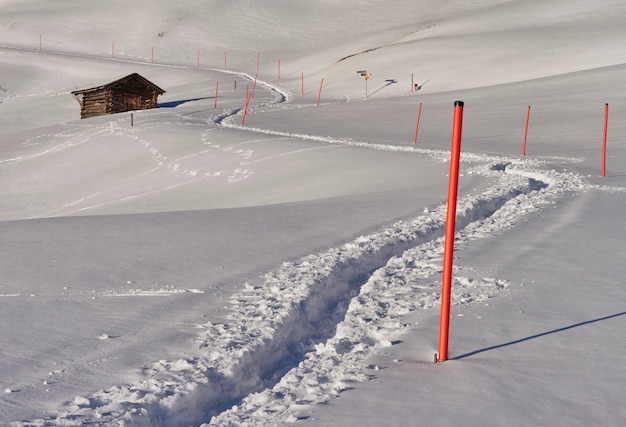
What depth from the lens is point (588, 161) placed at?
18.3 metres

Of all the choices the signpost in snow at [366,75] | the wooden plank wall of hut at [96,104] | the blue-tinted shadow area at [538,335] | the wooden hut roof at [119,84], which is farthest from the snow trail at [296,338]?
the wooden plank wall of hut at [96,104]

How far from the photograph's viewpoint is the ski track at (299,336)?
473 centimetres

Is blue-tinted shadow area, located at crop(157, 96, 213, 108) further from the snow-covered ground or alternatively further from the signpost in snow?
the snow-covered ground

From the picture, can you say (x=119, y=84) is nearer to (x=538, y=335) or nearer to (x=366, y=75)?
(x=366, y=75)

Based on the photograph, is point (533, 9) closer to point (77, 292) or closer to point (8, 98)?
point (8, 98)

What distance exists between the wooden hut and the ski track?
3492cm

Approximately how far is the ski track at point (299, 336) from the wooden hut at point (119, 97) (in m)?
34.9

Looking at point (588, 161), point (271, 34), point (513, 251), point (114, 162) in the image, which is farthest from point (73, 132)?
point (271, 34)

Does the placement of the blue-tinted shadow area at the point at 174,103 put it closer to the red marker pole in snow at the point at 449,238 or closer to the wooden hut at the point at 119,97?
the wooden hut at the point at 119,97

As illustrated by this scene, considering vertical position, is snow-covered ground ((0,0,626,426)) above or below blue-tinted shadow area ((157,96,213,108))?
below

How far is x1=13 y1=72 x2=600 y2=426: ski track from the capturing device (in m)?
4.73

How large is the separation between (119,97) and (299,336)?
39.0 meters

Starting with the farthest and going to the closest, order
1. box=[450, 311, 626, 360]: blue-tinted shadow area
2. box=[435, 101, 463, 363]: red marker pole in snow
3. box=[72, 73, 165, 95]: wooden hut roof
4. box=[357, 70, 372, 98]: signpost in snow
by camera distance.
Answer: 1. box=[357, 70, 372, 98]: signpost in snow
2. box=[72, 73, 165, 95]: wooden hut roof
3. box=[450, 311, 626, 360]: blue-tinted shadow area
4. box=[435, 101, 463, 363]: red marker pole in snow

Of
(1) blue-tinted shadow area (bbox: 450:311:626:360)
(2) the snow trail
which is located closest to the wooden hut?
(2) the snow trail
